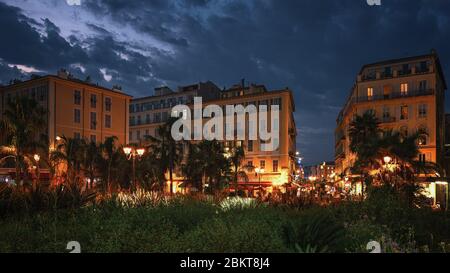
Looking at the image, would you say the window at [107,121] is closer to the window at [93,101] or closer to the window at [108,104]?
the window at [108,104]

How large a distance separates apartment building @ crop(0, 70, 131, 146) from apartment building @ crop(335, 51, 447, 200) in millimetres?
32461

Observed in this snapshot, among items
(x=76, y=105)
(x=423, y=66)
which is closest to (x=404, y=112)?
(x=423, y=66)

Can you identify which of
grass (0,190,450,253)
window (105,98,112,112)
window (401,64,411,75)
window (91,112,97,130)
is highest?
window (401,64,411,75)

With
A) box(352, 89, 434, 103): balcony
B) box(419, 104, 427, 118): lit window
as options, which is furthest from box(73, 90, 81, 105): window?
box(419, 104, 427, 118): lit window

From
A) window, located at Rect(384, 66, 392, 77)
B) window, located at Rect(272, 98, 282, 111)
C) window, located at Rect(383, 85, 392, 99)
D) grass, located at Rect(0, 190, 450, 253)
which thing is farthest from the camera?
window, located at Rect(272, 98, 282, 111)

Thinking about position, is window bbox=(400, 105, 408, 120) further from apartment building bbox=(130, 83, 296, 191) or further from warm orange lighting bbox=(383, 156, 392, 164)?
warm orange lighting bbox=(383, 156, 392, 164)

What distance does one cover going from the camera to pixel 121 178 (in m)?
37.2

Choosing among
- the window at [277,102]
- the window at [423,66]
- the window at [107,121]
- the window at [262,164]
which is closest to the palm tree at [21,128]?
the window at [107,121]

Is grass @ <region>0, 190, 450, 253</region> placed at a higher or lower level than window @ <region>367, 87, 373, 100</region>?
lower

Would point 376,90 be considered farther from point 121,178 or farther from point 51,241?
point 51,241

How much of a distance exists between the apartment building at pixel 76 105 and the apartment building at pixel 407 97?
32.5m

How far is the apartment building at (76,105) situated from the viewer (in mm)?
49125

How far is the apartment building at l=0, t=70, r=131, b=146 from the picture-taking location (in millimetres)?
49125
